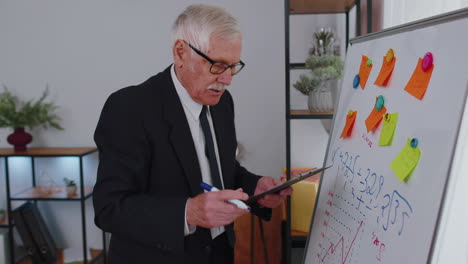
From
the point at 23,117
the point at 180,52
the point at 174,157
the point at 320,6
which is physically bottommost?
the point at 174,157

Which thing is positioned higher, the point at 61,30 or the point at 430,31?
the point at 61,30

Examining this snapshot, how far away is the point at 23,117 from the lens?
2.96 meters

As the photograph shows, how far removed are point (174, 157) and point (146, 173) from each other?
10 cm

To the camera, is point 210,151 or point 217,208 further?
point 210,151

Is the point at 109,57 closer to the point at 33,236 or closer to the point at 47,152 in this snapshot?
the point at 47,152

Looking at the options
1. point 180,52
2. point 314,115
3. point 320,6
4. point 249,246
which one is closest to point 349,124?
point 180,52

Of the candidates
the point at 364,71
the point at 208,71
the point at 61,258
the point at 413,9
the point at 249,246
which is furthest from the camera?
the point at 61,258

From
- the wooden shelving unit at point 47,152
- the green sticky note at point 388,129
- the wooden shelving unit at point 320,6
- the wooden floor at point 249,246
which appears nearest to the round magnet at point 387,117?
the green sticky note at point 388,129

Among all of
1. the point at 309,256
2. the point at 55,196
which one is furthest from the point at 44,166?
the point at 309,256

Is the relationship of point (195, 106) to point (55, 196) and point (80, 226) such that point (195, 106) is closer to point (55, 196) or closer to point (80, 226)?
point (55, 196)

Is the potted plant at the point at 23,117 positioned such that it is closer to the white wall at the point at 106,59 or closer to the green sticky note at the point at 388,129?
the white wall at the point at 106,59

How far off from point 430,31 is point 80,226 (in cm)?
300

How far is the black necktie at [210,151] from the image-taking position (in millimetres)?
1434

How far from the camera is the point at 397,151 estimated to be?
0.93 m
